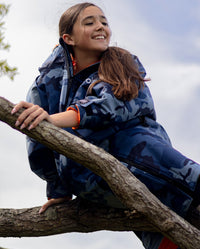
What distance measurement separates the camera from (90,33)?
3.67 meters

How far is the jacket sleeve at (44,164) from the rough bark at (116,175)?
2.28 ft

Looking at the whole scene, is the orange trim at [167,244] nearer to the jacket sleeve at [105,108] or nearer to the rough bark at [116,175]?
the rough bark at [116,175]

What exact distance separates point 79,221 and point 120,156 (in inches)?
30.1

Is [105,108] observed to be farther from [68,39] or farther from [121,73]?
[68,39]

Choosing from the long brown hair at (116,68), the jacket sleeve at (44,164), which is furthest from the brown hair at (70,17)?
the jacket sleeve at (44,164)

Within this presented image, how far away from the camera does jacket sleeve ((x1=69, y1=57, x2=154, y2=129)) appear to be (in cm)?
321

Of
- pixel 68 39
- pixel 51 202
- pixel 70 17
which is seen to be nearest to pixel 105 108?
pixel 68 39

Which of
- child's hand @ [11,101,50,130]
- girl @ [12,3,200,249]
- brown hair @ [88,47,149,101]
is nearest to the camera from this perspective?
child's hand @ [11,101,50,130]

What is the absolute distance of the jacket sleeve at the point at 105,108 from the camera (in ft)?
10.5

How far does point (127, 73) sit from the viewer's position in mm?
3605

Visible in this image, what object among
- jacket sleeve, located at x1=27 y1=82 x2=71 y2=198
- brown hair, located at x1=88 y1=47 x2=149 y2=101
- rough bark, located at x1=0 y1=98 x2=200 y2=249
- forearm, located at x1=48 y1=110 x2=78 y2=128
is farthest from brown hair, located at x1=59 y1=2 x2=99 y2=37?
rough bark, located at x1=0 y1=98 x2=200 y2=249

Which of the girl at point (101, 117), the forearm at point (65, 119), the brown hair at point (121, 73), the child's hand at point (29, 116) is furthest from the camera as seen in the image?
the brown hair at point (121, 73)

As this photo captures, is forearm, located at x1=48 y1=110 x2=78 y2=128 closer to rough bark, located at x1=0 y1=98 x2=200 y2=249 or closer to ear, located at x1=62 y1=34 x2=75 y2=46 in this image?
rough bark, located at x1=0 y1=98 x2=200 y2=249

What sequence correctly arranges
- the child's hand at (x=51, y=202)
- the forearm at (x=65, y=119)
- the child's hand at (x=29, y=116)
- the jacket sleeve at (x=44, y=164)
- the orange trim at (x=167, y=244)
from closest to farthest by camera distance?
the child's hand at (x=29, y=116)
the forearm at (x=65, y=119)
the orange trim at (x=167, y=244)
the jacket sleeve at (x=44, y=164)
the child's hand at (x=51, y=202)
